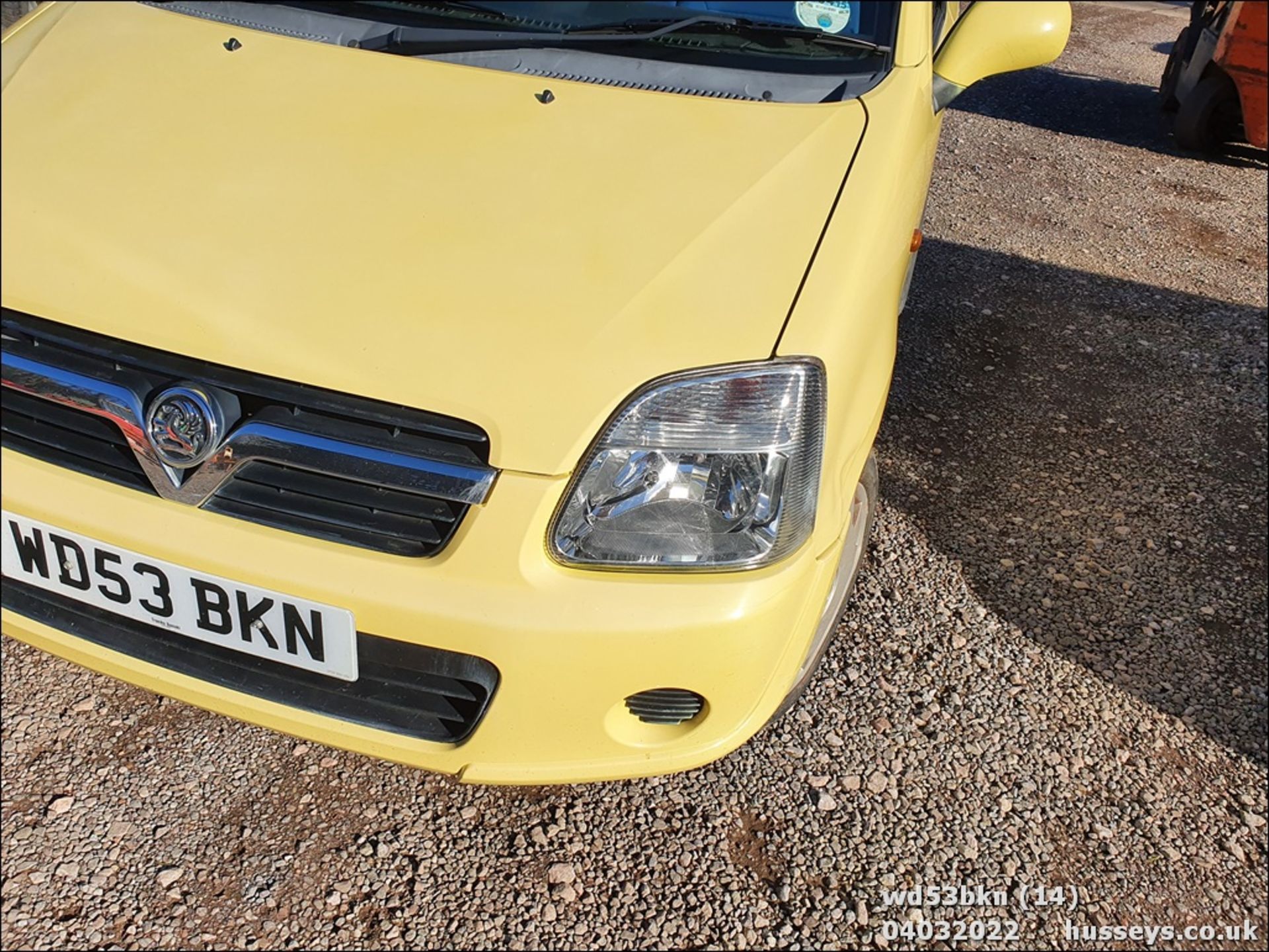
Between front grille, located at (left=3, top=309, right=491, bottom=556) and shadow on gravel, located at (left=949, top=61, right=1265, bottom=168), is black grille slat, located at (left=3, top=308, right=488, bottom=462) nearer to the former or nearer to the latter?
front grille, located at (left=3, top=309, right=491, bottom=556)

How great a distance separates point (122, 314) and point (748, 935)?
4.64 feet

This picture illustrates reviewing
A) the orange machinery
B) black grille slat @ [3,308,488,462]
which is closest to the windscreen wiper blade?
black grille slat @ [3,308,488,462]

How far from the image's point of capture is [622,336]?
153cm

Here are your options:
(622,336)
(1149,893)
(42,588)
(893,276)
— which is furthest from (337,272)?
(1149,893)

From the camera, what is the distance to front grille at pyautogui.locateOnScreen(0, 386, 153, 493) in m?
1.58

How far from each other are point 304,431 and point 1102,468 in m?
2.67

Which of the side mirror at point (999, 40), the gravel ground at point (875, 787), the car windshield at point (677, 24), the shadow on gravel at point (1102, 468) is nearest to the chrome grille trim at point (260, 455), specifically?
the gravel ground at point (875, 787)

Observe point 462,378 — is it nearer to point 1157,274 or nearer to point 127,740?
point 127,740

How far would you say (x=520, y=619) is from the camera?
149 cm

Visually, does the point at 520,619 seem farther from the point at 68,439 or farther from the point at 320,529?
the point at 68,439

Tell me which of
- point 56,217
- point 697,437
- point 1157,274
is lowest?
point 1157,274

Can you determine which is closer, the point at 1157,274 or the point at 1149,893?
the point at 1149,893

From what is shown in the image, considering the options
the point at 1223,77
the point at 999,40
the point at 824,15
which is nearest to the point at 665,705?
the point at 824,15

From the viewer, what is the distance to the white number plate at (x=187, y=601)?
1.54 meters
